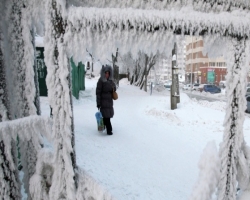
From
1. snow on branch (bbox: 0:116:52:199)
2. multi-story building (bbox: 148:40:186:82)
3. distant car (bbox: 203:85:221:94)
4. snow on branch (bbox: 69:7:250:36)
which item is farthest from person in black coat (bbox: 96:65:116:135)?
distant car (bbox: 203:85:221:94)

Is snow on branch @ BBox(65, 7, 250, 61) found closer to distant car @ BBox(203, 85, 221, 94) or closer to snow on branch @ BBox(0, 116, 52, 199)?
snow on branch @ BBox(0, 116, 52, 199)

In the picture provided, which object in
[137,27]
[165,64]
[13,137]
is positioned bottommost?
[13,137]

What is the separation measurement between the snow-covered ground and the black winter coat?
2.29 ft

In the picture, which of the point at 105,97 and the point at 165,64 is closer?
the point at 105,97

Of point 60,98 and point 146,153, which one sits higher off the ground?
point 60,98

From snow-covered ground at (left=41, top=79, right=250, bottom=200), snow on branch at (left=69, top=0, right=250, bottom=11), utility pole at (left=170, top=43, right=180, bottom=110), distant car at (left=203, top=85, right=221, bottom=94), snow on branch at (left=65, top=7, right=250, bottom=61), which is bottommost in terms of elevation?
distant car at (left=203, top=85, right=221, bottom=94)

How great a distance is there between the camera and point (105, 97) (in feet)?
19.5

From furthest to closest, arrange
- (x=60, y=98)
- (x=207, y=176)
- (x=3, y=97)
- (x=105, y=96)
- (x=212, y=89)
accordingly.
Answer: (x=212, y=89), (x=105, y=96), (x=3, y=97), (x=60, y=98), (x=207, y=176)

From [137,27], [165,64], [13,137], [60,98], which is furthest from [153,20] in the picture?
[165,64]

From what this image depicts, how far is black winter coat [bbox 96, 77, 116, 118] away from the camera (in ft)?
19.4

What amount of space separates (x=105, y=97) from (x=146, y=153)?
67.5 inches

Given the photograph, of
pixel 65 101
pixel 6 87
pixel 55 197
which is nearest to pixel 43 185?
pixel 55 197

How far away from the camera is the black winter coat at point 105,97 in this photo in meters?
5.90

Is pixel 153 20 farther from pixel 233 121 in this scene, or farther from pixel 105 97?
pixel 105 97
